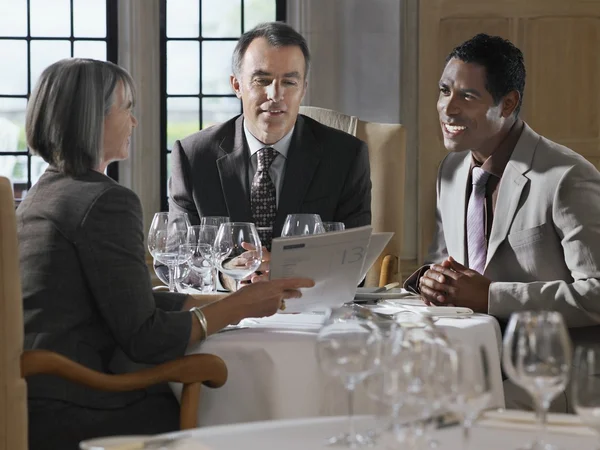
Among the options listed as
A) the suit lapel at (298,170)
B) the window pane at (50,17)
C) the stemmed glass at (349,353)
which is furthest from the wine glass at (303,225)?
the window pane at (50,17)

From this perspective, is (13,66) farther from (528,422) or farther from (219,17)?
(528,422)

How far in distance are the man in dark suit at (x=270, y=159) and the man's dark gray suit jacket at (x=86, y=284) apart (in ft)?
3.85

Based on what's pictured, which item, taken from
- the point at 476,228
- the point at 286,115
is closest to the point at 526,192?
the point at 476,228

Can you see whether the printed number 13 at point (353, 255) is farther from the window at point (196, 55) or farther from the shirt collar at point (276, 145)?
A: the window at point (196, 55)

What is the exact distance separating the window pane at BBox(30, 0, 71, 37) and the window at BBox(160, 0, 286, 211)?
521mm

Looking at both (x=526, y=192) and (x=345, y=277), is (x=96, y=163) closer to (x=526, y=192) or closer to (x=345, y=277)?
(x=345, y=277)

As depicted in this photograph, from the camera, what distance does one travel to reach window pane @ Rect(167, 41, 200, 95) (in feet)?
18.3

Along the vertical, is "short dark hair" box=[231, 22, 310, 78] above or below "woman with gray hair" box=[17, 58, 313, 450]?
above

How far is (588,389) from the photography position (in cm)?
117

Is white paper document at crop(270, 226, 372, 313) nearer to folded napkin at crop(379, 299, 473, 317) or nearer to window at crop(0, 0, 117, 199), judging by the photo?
folded napkin at crop(379, 299, 473, 317)

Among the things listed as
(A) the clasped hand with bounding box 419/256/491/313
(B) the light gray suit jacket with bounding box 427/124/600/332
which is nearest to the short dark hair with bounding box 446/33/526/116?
(B) the light gray suit jacket with bounding box 427/124/600/332

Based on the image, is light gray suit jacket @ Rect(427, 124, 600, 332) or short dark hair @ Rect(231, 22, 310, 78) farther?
short dark hair @ Rect(231, 22, 310, 78)

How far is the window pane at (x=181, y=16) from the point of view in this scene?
5551mm

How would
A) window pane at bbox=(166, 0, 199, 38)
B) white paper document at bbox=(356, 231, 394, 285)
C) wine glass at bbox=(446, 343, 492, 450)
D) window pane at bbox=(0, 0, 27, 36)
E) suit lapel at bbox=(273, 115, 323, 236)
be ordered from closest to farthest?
1. wine glass at bbox=(446, 343, 492, 450)
2. white paper document at bbox=(356, 231, 394, 285)
3. suit lapel at bbox=(273, 115, 323, 236)
4. window pane at bbox=(0, 0, 27, 36)
5. window pane at bbox=(166, 0, 199, 38)
